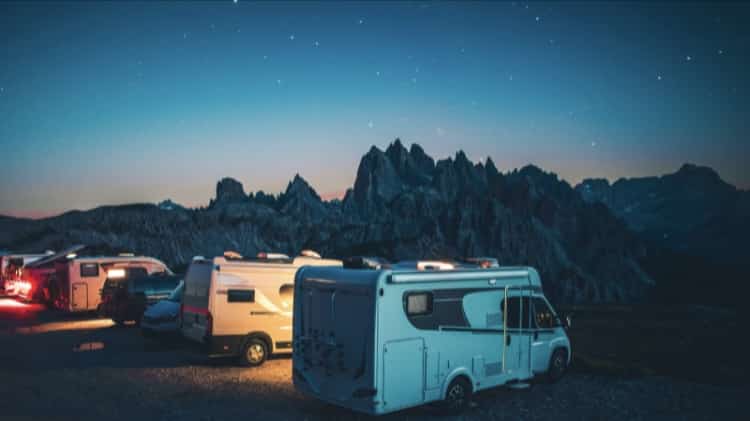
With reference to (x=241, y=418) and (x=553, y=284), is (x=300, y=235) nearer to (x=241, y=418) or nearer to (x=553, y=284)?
(x=553, y=284)

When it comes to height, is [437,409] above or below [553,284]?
above

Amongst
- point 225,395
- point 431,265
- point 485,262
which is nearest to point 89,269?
point 225,395

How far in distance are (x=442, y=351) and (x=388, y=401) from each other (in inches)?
55.6

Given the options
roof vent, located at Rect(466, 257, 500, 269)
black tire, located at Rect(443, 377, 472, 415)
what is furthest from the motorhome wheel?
roof vent, located at Rect(466, 257, 500, 269)

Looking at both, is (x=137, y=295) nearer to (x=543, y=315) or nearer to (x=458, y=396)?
(x=458, y=396)

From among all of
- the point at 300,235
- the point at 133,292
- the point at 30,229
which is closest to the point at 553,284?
the point at 300,235

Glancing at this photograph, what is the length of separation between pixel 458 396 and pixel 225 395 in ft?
15.7

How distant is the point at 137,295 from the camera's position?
22.0m

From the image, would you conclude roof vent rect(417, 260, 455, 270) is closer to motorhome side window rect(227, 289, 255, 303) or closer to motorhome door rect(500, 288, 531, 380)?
motorhome door rect(500, 288, 531, 380)

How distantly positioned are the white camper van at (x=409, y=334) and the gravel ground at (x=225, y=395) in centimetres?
67

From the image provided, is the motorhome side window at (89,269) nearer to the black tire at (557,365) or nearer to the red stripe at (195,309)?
the red stripe at (195,309)

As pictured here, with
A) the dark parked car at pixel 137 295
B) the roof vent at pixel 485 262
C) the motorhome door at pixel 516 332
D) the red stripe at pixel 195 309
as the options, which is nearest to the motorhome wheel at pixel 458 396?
the motorhome door at pixel 516 332

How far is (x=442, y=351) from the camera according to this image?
32.6 feet

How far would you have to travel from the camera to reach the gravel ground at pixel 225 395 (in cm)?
1030
